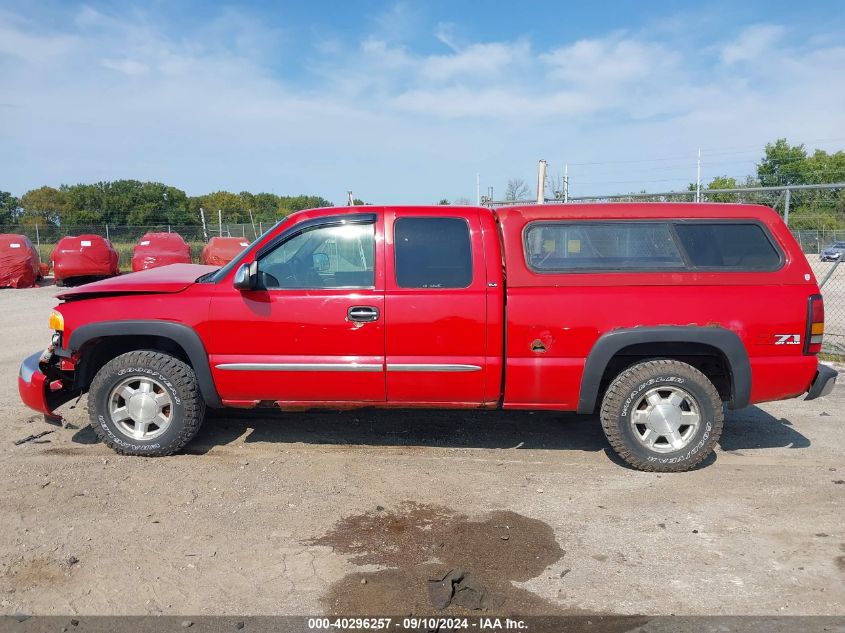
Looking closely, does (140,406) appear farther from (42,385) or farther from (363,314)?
(363,314)

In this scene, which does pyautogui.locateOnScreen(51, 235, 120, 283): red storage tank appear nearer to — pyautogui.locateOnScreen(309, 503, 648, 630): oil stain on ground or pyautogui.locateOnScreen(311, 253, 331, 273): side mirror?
pyautogui.locateOnScreen(311, 253, 331, 273): side mirror

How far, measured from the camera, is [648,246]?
15.1 ft

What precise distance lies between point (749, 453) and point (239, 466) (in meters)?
3.96

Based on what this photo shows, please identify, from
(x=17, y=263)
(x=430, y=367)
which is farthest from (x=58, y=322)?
(x=17, y=263)

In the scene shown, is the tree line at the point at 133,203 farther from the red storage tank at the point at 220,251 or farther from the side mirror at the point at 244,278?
the side mirror at the point at 244,278

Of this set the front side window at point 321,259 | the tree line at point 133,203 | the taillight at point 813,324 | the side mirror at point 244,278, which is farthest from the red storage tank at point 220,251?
the tree line at point 133,203

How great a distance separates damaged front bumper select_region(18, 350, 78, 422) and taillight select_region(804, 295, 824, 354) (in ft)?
18.2

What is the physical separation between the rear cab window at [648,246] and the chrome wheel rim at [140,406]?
2.93 metres

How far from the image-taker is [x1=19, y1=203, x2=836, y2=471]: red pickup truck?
445cm

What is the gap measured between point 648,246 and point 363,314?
2.11m

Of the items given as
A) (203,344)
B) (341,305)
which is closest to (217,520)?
(203,344)

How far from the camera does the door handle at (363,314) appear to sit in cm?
450

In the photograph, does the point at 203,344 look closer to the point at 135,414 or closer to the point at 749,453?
the point at 135,414

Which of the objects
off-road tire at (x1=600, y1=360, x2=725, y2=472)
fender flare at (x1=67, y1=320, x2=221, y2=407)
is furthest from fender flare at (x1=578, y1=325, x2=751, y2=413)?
fender flare at (x1=67, y1=320, x2=221, y2=407)
